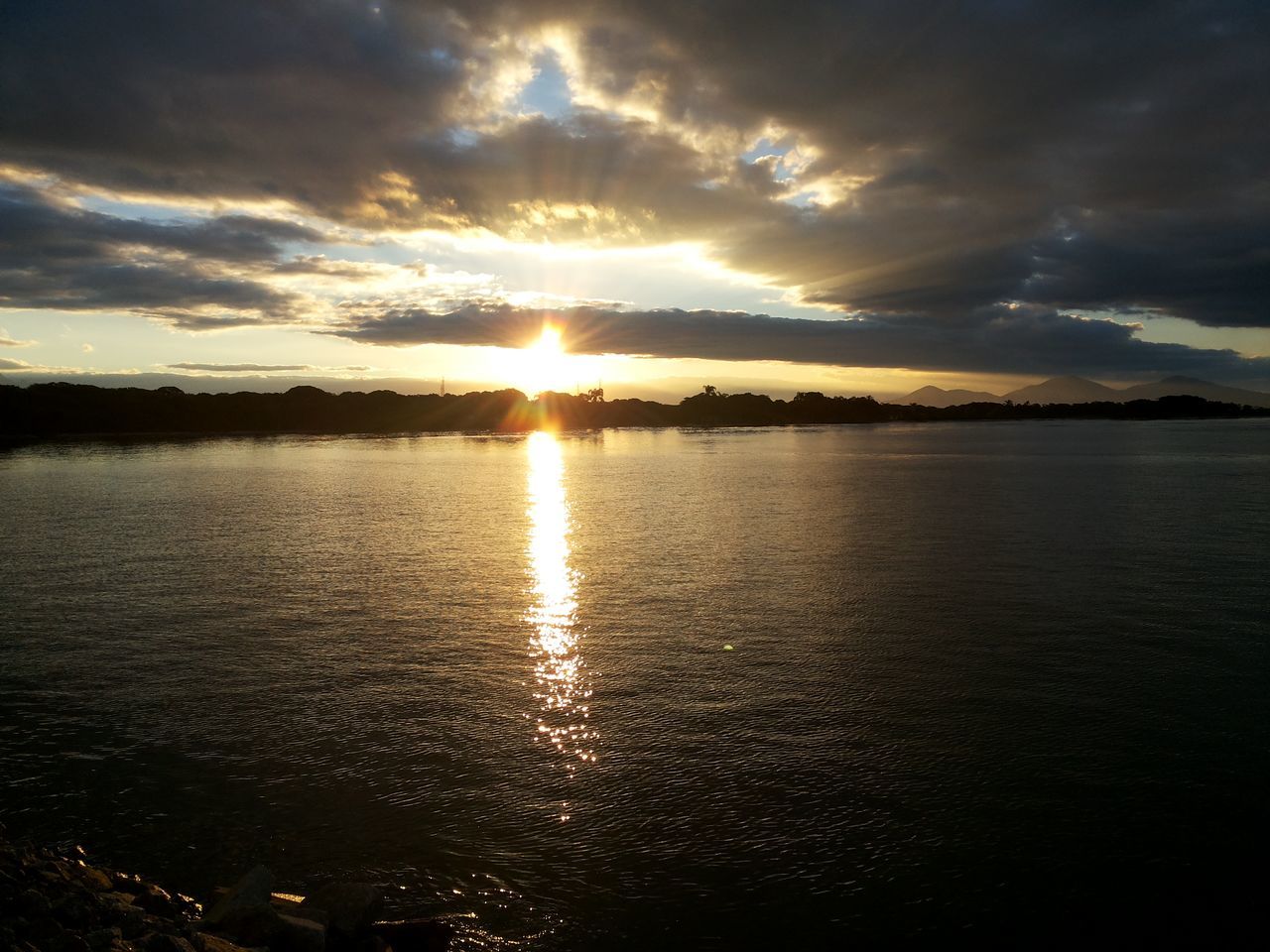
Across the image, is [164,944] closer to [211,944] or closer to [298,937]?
[211,944]

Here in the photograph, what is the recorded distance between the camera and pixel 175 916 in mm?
9164

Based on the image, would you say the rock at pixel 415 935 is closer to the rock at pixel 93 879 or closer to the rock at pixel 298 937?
the rock at pixel 298 937

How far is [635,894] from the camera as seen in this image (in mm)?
10328

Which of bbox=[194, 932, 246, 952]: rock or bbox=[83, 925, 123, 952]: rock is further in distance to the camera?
bbox=[194, 932, 246, 952]: rock

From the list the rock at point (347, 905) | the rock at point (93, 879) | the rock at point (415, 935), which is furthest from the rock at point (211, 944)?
the rock at point (93, 879)

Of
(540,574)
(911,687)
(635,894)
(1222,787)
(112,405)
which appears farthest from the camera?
(112,405)

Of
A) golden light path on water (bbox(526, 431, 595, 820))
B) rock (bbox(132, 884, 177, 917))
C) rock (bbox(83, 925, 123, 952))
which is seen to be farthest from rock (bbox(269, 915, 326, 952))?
golden light path on water (bbox(526, 431, 595, 820))

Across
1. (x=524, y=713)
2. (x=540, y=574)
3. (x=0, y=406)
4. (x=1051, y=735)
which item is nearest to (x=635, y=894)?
(x=524, y=713)

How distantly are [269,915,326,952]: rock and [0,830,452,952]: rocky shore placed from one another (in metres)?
0.01

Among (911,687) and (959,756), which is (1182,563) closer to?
(911,687)

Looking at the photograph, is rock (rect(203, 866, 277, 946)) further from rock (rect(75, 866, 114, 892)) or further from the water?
the water

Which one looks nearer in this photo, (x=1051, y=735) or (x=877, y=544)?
(x=1051, y=735)

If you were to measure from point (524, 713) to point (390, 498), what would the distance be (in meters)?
42.2

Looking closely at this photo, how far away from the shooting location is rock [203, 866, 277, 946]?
8.68 metres
